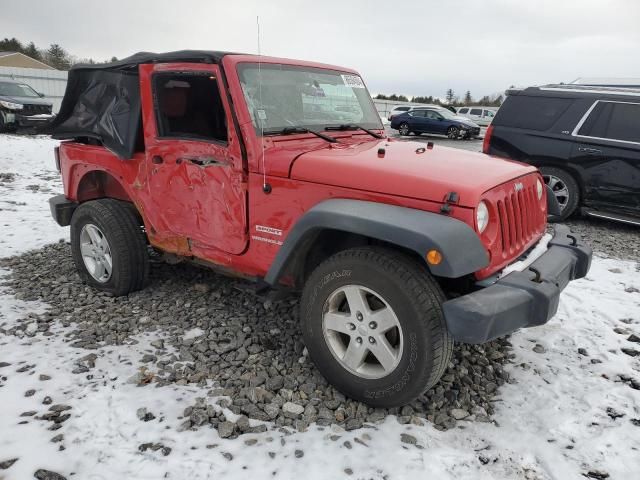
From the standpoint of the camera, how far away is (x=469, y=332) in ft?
7.43

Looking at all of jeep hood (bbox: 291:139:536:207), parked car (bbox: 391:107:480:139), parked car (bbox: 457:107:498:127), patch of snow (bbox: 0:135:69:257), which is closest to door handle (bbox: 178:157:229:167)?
jeep hood (bbox: 291:139:536:207)

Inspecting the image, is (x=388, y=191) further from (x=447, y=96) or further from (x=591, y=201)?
(x=447, y=96)

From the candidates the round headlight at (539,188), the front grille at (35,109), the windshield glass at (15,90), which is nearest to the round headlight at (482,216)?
the round headlight at (539,188)

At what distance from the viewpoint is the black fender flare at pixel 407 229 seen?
2.28 m

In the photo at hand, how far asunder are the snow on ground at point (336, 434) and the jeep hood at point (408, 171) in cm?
131

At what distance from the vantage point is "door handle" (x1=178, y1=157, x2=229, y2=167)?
10.5ft

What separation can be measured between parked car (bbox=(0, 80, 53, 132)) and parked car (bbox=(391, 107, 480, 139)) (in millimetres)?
15034

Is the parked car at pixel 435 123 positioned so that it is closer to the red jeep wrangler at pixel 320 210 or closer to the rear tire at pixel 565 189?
the rear tire at pixel 565 189

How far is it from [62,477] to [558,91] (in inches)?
296

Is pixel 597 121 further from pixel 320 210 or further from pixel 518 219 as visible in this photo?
pixel 320 210

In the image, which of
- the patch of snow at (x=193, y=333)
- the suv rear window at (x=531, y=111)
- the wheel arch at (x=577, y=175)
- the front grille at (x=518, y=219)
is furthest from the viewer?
the suv rear window at (x=531, y=111)

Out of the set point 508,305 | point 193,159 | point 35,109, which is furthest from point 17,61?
point 508,305

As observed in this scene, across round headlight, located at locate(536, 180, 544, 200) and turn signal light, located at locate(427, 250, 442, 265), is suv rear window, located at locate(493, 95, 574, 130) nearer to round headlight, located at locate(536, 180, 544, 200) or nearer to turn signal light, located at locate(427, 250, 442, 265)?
round headlight, located at locate(536, 180, 544, 200)

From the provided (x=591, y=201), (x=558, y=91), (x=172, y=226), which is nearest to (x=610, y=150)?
(x=591, y=201)
